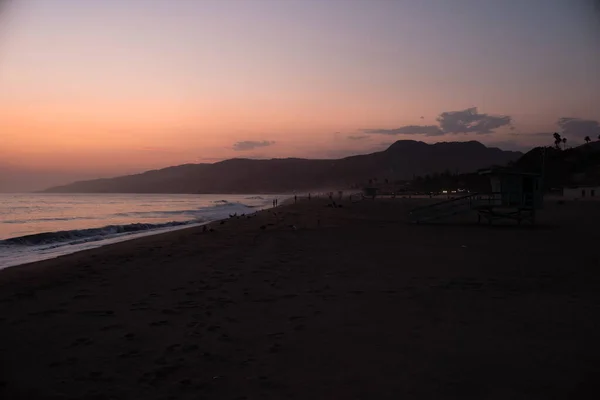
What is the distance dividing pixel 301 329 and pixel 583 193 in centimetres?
6029

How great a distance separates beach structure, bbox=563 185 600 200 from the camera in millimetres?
53644

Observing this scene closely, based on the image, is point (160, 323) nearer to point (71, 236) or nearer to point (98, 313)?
point (98, 313)

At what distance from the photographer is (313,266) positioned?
11727mm

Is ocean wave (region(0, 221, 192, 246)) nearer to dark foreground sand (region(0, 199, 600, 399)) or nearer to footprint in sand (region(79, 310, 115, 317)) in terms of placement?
dark foreground sand (region(0, 199, 600, 399))

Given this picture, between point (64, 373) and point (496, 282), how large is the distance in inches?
319

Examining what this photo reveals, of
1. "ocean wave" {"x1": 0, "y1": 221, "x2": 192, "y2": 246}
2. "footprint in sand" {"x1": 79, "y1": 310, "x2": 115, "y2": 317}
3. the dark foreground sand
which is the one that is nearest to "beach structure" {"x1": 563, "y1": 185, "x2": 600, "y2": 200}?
the dark foreground sand

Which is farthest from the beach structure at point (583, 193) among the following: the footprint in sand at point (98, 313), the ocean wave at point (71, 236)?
the footprint in sand at point (98, 313)

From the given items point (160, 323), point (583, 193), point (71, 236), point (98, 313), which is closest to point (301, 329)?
point (160, 323)

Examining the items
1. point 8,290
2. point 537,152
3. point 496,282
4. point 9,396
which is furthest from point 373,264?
point 537,152

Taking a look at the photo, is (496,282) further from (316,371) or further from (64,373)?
(64,373)

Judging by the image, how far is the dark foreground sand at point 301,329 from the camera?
454cm

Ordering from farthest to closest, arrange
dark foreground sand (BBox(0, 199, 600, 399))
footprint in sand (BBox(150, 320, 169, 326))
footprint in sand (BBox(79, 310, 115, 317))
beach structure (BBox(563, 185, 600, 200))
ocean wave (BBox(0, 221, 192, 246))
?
beach structure (BBox(563, 185, 600, 200)) < ocean wave (BBox(0, 221, 192, 246)) < footprint in sand (BBox(79, 310, 115, 317)) < footprint in sand (BBox(150, 320, 169, 326)) < dark foreground sand (BBox(0, 199, 600, 399))

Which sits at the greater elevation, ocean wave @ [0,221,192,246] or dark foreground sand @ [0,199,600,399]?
ocean wave @ [0,221,192,246]

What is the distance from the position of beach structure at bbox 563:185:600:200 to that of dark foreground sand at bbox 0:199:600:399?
49.1 m
